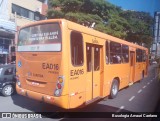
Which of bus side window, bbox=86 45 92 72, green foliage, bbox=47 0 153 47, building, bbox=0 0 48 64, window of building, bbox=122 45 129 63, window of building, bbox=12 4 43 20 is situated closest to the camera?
bus side window, bbox=86 45 92 72

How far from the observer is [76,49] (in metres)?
5.57

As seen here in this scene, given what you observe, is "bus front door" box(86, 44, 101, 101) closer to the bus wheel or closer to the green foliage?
the bus wheel

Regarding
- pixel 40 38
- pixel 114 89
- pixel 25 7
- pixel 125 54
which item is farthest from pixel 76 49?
pixel 25 7

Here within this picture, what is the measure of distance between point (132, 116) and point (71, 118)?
1867mm

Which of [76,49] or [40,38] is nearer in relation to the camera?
[76,49]

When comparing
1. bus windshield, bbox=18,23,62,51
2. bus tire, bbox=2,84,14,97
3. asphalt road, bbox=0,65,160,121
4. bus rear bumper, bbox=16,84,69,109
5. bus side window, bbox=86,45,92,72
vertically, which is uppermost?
bus windshield, bbox=18,23,62,51

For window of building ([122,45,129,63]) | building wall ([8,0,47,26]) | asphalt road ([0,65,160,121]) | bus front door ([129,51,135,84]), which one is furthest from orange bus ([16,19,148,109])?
building wall ([8,0,47,26])

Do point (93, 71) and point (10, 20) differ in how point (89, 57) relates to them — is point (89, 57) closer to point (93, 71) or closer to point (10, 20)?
point (93, 71)

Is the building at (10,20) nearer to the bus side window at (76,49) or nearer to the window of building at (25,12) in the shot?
the window of building at (25,12)

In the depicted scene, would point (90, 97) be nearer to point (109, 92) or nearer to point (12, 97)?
point (109, 92)

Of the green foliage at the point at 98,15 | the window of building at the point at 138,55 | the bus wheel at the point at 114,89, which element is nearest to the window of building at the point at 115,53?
the bus wheel at the point at 114,89

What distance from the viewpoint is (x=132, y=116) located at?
Result: 5922 millimetres

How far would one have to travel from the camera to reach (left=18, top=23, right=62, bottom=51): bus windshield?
542 cm

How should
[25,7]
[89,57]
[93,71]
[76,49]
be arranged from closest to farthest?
[76,49] < [89,57] < [93,71] < [25,7]
